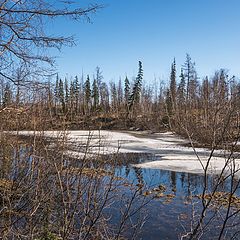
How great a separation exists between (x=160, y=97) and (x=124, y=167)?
57.2 metres

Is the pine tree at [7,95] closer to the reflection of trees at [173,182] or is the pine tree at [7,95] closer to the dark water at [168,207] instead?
the dark water at [168,207]

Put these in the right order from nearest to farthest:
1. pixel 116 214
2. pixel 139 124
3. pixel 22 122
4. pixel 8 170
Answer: pixel 22 122, pixel 8 170, pixel 116 214, pixel 139 124

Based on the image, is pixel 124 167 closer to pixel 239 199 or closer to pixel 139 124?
pixel 239 199

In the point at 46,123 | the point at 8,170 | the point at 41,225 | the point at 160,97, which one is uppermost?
the point at 160,97

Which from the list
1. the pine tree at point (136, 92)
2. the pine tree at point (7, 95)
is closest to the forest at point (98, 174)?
the pine tree at point (7, 95)

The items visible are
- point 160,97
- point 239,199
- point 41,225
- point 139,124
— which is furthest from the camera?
point 160,97

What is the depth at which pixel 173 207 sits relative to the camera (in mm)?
9734

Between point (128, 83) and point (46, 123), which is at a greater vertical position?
point (128, 83)

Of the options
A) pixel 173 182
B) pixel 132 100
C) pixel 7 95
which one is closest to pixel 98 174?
pixel 7 95

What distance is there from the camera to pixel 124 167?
51.3 ft

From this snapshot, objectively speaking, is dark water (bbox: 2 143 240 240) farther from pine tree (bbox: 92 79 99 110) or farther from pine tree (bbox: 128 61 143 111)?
pine tree (bbox: 92 79 99 110)

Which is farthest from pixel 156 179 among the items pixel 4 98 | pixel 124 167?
pixel 4 98

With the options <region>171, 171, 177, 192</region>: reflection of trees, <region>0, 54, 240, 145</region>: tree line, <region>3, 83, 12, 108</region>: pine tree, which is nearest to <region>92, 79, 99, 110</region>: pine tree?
<region>0, 54, 240, 145</region>: tree line

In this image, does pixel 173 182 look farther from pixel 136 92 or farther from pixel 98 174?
pixel 136 92
